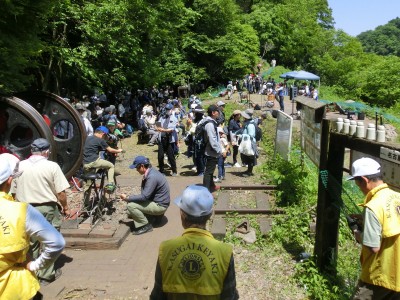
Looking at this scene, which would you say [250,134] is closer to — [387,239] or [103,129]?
[103,129]

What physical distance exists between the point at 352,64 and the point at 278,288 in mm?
42550

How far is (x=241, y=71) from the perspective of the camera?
34625 mm

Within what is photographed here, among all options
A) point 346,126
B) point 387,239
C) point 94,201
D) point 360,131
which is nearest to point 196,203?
point 387,239

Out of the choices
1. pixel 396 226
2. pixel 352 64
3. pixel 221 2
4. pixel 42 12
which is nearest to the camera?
pixel 396 226

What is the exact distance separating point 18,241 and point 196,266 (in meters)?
1.22

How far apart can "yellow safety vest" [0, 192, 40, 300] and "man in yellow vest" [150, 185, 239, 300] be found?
0.97 meters

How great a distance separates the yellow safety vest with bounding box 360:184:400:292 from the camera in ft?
10.4

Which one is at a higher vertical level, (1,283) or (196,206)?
(196,206)

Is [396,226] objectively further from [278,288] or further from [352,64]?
[352,64]

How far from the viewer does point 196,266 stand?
8.43 feet

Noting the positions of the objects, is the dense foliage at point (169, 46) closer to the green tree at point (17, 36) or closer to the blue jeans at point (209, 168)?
the green tree at point (17, 36)

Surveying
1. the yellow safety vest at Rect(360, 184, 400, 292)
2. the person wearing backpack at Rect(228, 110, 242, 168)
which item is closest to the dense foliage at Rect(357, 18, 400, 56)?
the person wearing backpack at Rect(228, 110, 242, 168)

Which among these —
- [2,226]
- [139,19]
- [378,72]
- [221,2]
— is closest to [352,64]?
[378,72]

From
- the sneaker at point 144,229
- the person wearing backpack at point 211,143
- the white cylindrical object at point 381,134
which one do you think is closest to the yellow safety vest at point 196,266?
the white cylindrical object at point 381,134
